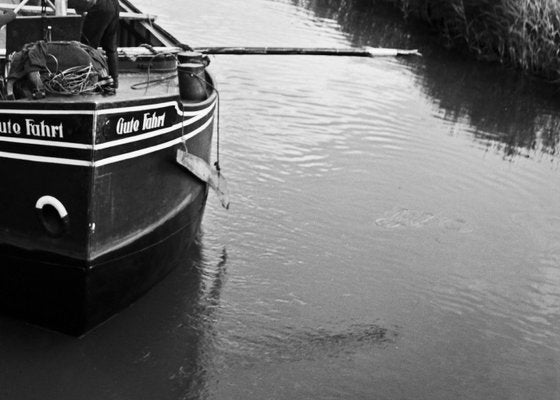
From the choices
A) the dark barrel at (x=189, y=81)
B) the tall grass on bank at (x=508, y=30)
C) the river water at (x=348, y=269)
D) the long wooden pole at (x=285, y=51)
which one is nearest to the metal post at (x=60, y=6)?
the dark barrel at (x=189, y=81)

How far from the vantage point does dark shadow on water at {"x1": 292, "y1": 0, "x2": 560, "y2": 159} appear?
44.5 ft

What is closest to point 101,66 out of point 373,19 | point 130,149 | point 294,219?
point 130,149

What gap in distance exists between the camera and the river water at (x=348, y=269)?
6430 mm

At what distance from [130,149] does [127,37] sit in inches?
219

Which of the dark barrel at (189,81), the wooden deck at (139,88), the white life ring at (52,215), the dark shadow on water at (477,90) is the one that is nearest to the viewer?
the white life ring at (52,215)

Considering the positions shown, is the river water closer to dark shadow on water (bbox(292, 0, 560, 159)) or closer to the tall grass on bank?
dark shadow on water (bbox(292, 0, 560, 159))

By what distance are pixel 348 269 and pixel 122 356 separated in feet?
8.88

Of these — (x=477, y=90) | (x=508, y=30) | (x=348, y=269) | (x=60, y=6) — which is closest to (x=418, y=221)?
(x=348, y=269)

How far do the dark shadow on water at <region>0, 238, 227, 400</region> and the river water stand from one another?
1cm

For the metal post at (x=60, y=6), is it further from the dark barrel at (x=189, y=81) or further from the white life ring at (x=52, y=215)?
the white life ring at (x=52, y=215)

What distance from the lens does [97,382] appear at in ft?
20.2

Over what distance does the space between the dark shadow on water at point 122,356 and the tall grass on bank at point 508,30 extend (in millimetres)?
11478

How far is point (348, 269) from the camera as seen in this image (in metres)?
8.30

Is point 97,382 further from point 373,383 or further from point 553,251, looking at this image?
point 553,251
